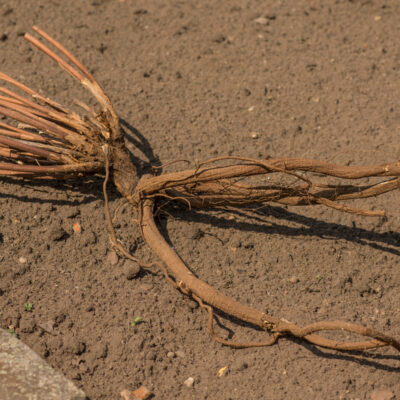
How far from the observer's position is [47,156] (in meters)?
1.95

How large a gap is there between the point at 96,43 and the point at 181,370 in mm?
1754

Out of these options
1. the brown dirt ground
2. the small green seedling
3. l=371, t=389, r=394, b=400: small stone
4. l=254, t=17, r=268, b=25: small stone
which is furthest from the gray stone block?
l=254, t=17, r=268, b=25: small stone

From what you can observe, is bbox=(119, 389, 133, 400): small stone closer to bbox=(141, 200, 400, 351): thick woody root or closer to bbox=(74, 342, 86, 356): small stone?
bbox=(74, 342, 86, 356): small stone

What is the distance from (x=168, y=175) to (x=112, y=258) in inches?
15.1

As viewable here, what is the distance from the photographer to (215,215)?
2.13 m

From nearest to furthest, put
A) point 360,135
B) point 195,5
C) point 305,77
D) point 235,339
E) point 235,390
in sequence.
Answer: point 235,390 → point 235,339 → point 360,135 → point 305,77 → point 195,5

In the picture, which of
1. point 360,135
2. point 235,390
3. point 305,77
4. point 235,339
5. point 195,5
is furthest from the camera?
point 195,5

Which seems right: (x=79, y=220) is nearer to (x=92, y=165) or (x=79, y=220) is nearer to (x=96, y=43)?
(x=92, y=165)

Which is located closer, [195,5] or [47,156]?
[47,156]

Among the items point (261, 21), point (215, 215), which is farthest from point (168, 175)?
point (261, 21)

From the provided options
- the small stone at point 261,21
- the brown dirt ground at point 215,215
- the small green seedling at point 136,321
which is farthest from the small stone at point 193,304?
the small stone at point 261,21

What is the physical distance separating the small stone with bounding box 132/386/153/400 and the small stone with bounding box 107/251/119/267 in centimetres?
48

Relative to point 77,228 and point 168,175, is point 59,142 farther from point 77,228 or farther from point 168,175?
point 168,175

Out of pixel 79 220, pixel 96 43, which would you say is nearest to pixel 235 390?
pixel 79 220
